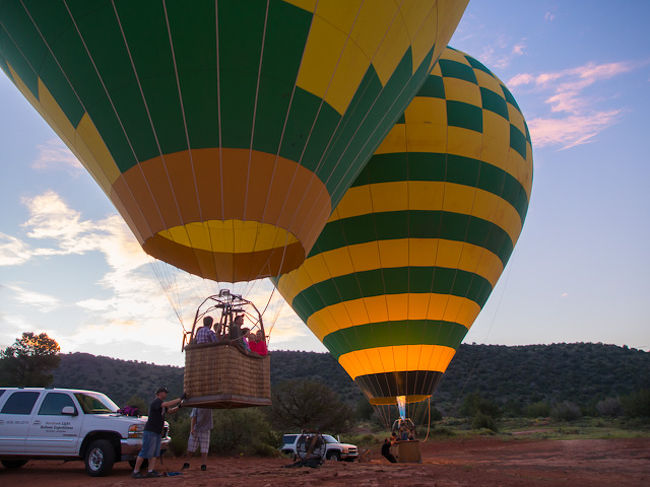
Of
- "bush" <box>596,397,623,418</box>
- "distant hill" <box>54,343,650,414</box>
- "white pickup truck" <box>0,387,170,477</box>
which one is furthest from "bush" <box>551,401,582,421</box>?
"white pickup truck" <box>0,387,170,477</box>

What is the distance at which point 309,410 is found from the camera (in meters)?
22.8

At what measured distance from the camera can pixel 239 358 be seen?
559cm

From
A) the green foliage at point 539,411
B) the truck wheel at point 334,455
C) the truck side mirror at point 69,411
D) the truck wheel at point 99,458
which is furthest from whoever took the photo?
the green foliage at point 539,411

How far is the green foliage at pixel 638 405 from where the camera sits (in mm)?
24922

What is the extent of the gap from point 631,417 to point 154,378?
3611cm

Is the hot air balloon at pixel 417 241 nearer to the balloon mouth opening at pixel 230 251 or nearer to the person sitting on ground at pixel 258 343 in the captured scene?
the balloon mouth opening at pixel 230 251

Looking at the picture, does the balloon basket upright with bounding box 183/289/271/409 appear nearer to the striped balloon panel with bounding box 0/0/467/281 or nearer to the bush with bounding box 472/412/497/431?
the striped balloon panel with bounding box 0/0/467/281

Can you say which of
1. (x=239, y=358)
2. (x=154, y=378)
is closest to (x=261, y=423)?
(x=239, y=358)

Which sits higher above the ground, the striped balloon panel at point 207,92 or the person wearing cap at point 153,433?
the striped balloon panel at point 207,92

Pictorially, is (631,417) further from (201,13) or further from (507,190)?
(201,13)

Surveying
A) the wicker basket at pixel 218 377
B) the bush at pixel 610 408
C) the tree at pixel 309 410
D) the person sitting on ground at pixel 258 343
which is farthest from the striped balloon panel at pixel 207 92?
the bush at pixel 610 408

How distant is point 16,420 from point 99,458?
1.42 m

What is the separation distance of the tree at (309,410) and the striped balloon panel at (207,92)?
17.3 metres

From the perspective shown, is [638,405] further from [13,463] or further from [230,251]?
[13,463]
